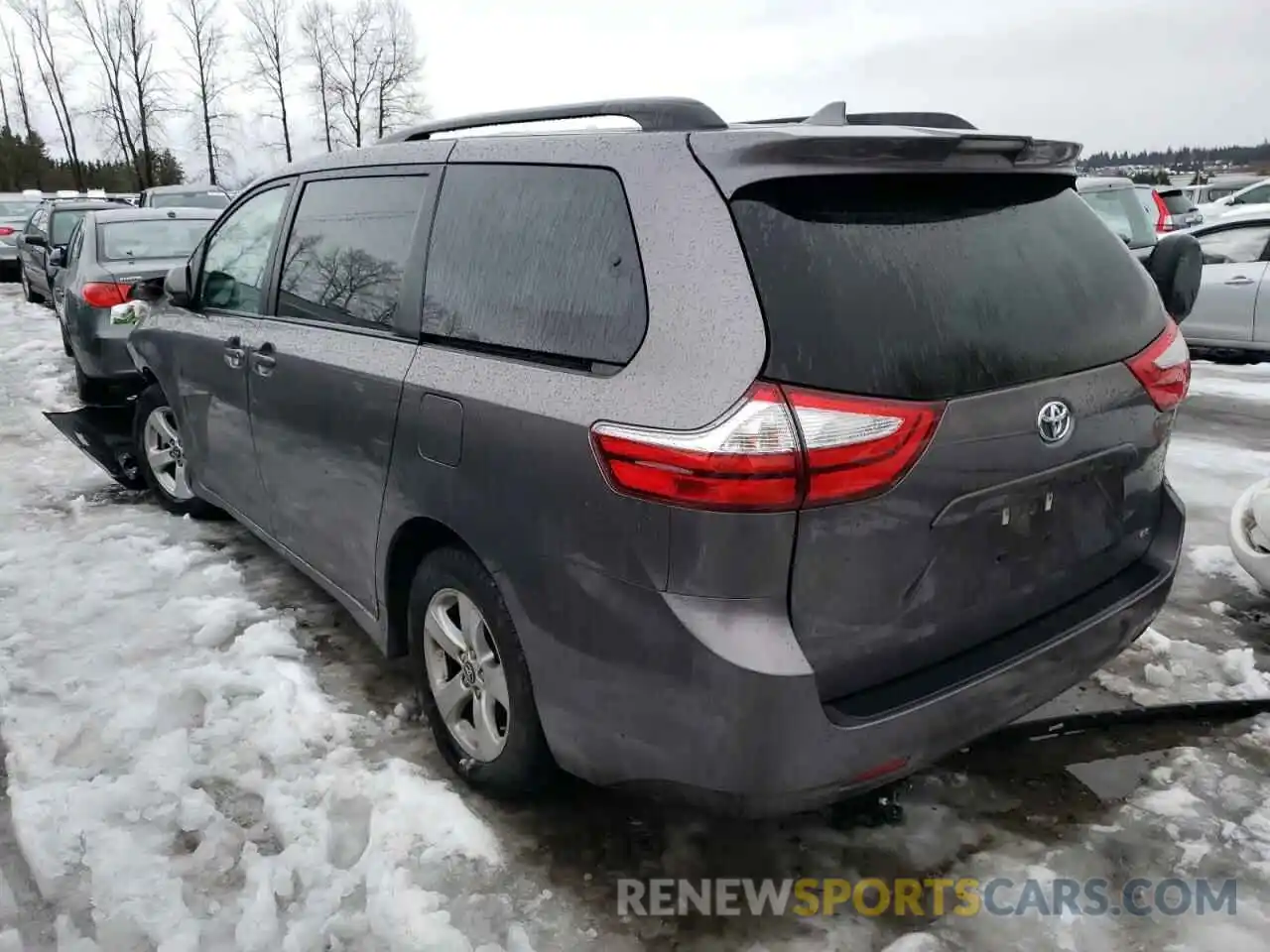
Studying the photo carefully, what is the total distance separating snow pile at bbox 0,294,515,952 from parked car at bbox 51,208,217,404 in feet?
10.1

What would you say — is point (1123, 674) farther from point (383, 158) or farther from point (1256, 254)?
point (1256, 254)

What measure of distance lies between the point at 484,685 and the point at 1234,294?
9.45 m

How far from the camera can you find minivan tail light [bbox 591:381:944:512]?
1.92 metres

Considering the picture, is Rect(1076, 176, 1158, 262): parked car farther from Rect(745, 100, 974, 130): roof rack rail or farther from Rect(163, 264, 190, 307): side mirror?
Rect(163, 264, 190, 307): side mirror

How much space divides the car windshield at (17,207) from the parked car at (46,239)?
731 centimetres

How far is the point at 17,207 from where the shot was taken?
25.2 m

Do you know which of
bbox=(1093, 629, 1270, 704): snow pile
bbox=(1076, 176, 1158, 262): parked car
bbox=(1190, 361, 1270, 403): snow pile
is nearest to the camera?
bbox=(1093, 629, 1270, 704): snow pile

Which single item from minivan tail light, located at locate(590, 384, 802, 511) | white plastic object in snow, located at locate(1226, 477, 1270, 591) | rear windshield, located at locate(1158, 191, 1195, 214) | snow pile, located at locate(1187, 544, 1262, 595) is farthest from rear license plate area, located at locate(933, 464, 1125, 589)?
rear windshield, located at locate(1158, 191, 1195, 214)

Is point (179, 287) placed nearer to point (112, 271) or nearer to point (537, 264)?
point (537, 264)

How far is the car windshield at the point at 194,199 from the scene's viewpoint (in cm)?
1614

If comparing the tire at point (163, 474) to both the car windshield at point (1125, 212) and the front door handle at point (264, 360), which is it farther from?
the car windshield at point (1125, 212)

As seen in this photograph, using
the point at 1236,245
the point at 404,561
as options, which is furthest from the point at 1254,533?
the point at 1236,245

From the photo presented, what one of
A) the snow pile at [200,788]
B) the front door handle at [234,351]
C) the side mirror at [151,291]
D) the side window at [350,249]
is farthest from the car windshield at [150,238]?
the side window at [350,249]

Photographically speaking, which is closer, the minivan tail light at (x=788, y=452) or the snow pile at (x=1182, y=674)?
the minivan tail light at (x=788, y=452)
